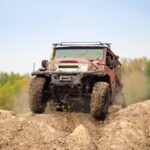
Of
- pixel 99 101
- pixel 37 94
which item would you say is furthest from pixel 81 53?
pixel 99 101

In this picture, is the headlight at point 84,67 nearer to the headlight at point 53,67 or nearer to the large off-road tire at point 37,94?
the headlight at point 53,67

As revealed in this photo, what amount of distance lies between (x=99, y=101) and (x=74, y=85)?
3.12 ft

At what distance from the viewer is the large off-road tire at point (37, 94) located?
38.2 ft

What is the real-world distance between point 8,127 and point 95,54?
5265mm

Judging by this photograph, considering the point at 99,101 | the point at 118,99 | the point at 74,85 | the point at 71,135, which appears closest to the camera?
the point at 71,135

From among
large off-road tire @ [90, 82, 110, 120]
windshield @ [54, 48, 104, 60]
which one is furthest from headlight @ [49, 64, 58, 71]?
large off-road tire @ [90, 82, 110, 120]

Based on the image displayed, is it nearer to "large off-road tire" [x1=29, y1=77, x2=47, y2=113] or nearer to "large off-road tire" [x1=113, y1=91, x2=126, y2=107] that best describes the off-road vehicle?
"large off-road tire" [x1=29, y1=77, x2=47, y2=113]

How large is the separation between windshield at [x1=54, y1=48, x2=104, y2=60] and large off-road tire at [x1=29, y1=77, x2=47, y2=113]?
1.51 m

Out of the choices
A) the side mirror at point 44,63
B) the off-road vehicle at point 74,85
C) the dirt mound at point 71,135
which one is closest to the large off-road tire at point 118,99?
the off-road vehicle at point 74,85

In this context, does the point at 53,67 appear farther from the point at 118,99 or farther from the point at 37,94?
the point at 118,99

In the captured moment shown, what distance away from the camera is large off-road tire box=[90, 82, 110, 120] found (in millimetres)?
10711

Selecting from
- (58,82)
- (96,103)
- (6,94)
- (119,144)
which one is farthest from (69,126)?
(6,94)

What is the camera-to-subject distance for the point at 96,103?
10703 mm

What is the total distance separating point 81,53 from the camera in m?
12.9
